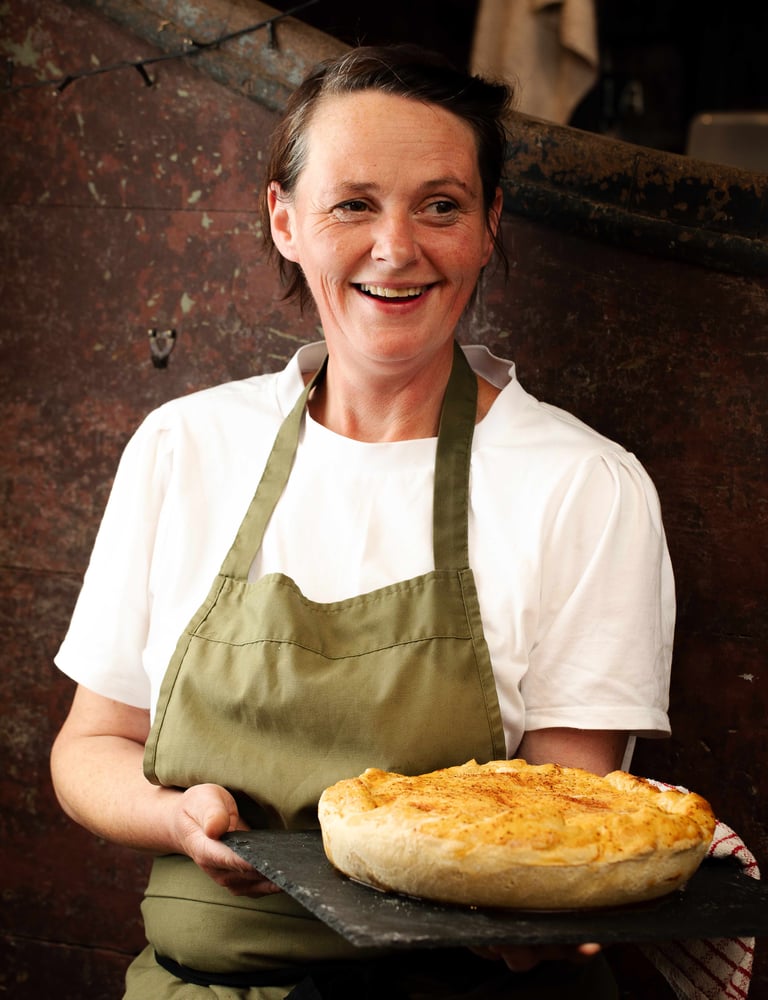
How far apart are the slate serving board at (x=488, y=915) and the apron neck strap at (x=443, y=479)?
51 centimetres

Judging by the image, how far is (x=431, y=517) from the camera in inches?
65.7

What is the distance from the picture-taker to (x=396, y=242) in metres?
1.61

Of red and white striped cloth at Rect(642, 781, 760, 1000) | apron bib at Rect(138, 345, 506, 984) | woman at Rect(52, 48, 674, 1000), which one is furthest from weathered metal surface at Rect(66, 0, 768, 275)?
red and white striped cloth at Rect(642, 781, 760, 1000)

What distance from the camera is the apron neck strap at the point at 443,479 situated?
1.64m

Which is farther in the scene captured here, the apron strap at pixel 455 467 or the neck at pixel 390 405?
the neck at pixel 390 405

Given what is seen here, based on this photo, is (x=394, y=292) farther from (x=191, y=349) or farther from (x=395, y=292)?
(x=191, y=349)

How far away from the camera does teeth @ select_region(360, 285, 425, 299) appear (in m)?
1.66

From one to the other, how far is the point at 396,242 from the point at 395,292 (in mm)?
76

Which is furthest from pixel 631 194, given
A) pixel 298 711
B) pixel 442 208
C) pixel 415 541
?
pixel 298 711

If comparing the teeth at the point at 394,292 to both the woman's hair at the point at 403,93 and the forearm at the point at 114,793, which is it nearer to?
the woman's hair at the point at 403,93

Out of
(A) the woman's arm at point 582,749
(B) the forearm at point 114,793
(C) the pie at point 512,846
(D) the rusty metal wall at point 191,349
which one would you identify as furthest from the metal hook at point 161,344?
(C) the pie at point 512,846

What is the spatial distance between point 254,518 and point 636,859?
2.69 feet

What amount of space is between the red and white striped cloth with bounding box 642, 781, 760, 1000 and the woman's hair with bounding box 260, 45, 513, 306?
3.25 feet

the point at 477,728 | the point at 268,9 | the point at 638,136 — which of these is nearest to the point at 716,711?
the point at 477,728
